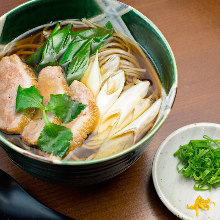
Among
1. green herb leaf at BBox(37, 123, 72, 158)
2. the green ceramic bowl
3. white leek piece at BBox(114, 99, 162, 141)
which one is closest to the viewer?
the green ceramic bowl

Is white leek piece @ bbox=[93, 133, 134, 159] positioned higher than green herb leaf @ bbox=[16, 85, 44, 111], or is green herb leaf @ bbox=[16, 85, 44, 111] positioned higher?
green herb leaf @ bbox=[16, 85, 44, 111]

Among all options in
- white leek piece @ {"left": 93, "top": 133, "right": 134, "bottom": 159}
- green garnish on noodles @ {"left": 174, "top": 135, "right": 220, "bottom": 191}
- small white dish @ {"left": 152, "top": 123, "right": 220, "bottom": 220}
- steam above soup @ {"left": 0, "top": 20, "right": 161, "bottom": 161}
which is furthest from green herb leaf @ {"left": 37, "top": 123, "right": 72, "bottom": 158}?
green garnish on noodles @ {"left": 174, "top": 135, "right": 220, "bottom": 191}

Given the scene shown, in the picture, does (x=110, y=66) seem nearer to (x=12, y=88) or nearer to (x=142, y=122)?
(x=142, y=122)

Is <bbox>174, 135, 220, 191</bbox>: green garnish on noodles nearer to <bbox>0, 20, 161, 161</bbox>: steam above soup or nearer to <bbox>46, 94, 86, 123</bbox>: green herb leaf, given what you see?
<bbox>0, 20, 161, 161</bbox>: steam above soup

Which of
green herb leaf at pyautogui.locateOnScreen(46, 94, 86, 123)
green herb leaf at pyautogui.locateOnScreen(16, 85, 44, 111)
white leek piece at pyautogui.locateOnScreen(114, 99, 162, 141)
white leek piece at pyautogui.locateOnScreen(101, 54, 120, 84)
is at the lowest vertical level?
white leek piece at pyautogui.locateOnScreen(114, 99, 162, 141)

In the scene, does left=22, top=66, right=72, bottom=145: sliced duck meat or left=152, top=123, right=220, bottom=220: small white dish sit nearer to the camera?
left=22, top=66, right=72, bottom=145: sliced duck meat

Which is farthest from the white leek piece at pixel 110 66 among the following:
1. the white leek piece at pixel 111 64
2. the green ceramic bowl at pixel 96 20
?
the green ceramic bowl at pixel 96 20

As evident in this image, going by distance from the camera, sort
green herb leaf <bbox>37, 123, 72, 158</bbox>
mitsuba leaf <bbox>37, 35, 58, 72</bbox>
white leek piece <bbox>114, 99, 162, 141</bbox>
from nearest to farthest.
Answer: green herb leaf <bbox>37, 123, 72, 158</bbox> → white leek piece <bbox>114, 99, 162, 141</bbox> → mitsuba leaf <bbox>37, 35, 58, 72</bbox>
